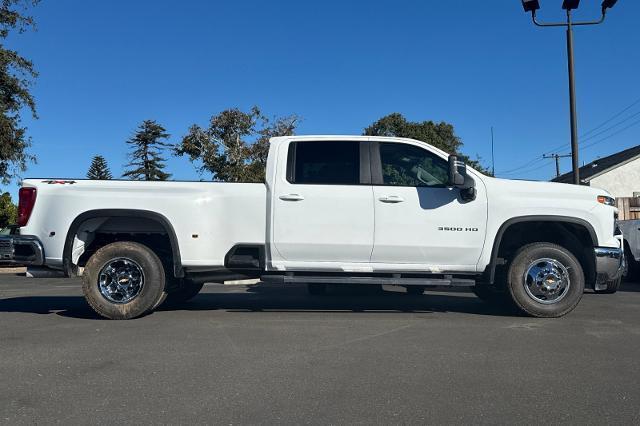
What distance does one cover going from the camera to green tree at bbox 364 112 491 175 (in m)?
32.2

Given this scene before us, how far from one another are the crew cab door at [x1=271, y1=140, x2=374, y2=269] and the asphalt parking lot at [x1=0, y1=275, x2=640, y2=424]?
2.77ft

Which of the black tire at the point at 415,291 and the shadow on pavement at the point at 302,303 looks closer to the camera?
the shadow on pavement at the point at 302,303

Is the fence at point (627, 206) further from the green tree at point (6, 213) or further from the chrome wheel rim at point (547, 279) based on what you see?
the green tree at point (6, 213)

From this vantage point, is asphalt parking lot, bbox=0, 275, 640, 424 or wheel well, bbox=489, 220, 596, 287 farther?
wheel well, bbox=489, 220, 596, 287

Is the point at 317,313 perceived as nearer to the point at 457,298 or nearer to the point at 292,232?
the point at 292,232

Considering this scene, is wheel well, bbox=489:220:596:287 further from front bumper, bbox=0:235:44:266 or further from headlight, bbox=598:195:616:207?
front bumper, bbox=0:235:44:266

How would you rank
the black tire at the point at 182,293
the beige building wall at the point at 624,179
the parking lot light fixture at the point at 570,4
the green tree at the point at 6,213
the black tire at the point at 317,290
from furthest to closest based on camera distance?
the beige building wall at the point at 624,179
the green tree at the point at 6,213
the parking lot light fixture at the point at 570,4
the black tire at the point at 317,290
the black tire at the point at 182,293

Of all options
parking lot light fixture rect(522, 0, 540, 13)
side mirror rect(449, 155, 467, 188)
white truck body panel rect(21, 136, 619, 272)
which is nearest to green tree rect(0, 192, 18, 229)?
white truck body panel rect(21, 136, 619, 272)

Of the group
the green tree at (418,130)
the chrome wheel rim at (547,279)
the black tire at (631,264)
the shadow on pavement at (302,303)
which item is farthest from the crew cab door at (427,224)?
the green tree at (418,130)

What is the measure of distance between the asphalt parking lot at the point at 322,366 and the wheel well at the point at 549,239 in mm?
693

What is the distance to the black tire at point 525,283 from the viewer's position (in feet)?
21.7

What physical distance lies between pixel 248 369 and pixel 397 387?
4.26 ft

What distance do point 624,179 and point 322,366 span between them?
3155 cm

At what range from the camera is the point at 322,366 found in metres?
4.66
